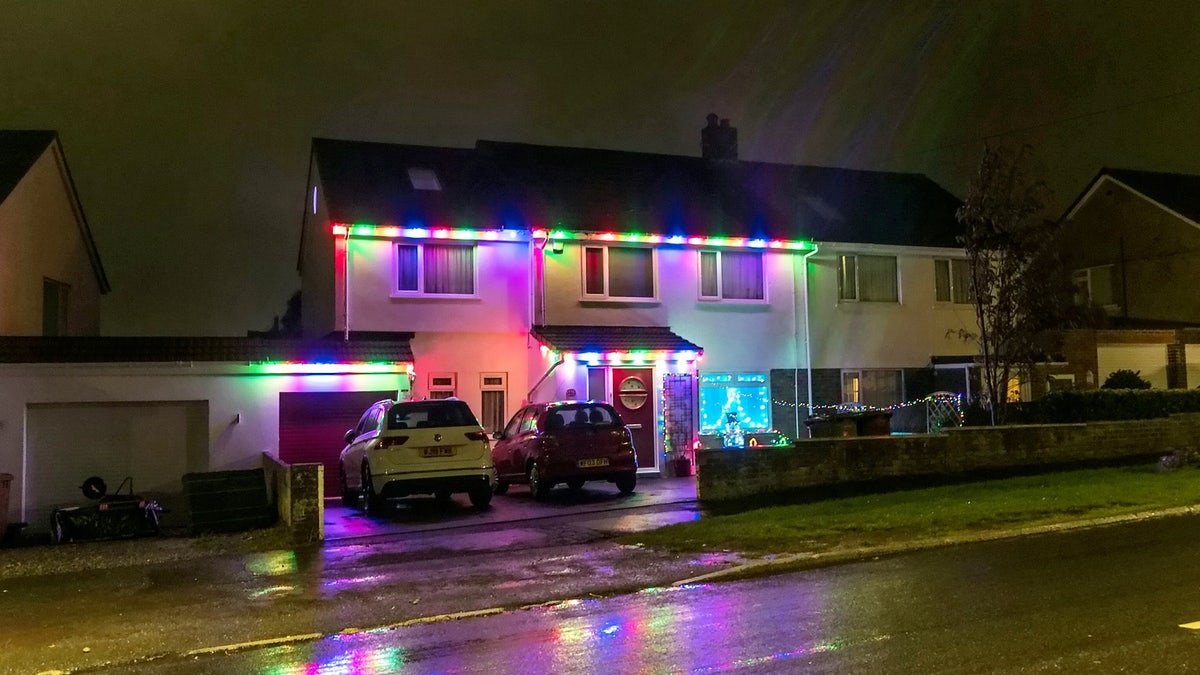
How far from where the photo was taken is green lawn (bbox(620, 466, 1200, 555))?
10.6m

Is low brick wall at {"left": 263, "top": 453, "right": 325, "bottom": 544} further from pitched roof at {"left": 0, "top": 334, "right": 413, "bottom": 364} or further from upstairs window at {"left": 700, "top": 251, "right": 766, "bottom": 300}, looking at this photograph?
upstairs window at {"left": 700, "top": 251, "right": 766, "bottom": 300}

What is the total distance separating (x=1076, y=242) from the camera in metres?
32.6

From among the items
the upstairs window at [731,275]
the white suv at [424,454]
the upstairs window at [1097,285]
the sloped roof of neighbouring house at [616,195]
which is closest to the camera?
the white suv at [424,454]

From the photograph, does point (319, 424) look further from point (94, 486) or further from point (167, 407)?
point (94, 486)

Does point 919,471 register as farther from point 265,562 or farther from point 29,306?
point 29,306

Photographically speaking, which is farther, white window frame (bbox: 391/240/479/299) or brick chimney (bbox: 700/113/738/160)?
brick chimney (bbox: 700/113/738/160)

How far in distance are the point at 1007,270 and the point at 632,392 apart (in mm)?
8054

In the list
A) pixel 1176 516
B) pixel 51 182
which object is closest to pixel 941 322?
pixel 1176 516

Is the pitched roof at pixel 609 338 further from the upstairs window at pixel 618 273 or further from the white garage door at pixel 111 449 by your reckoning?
the white garage door at pixel 111 449

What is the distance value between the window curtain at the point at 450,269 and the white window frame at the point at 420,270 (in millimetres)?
26

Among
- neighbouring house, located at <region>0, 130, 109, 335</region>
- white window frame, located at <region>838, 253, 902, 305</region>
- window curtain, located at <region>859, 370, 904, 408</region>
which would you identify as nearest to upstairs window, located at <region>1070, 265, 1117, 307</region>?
window curtain, located at <region>859, 370, 904, 408</region>

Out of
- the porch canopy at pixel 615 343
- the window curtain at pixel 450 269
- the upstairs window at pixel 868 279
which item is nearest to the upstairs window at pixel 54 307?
the window curtain at pixel 450 269

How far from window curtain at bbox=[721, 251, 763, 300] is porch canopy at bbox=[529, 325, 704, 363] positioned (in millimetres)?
1963

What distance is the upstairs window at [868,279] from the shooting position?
72.4 ft
